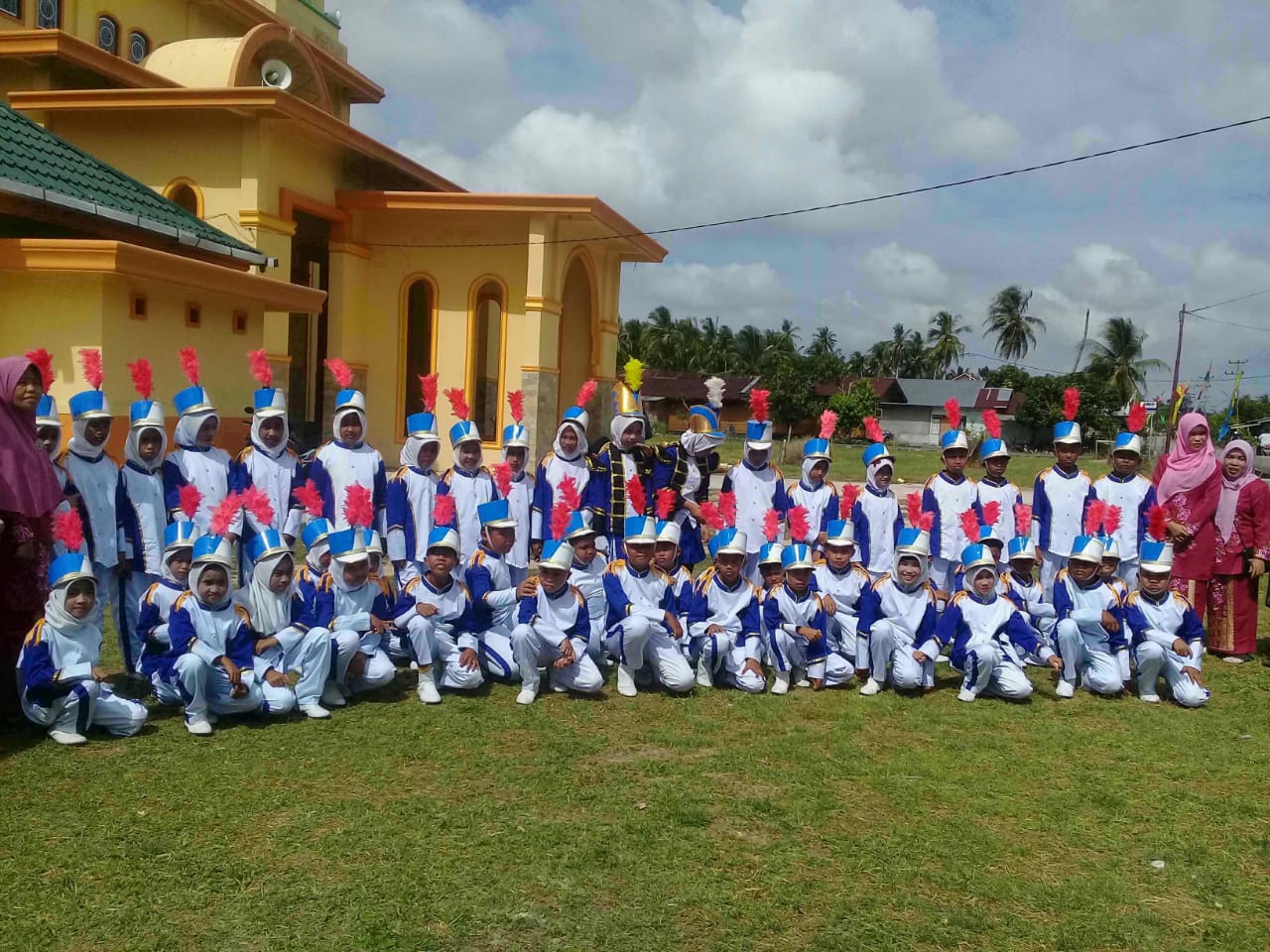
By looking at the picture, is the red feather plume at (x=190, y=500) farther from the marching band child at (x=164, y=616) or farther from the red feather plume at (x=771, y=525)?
the red feather plume at (x=771, y=525)

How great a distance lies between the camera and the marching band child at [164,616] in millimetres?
5430

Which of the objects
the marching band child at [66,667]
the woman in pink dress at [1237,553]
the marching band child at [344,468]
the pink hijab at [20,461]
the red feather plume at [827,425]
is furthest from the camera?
the red feather plume at [827,425]

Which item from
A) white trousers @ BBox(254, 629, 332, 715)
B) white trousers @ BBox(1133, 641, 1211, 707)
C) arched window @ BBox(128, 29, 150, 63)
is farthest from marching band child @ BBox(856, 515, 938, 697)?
arched window @ BBox(128, 29, 150, 63)

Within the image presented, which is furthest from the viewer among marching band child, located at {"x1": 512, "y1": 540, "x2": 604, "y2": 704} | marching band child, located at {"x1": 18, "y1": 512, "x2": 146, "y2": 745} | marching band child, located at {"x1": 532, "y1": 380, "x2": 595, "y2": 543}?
marching band child, located at {"x1": 532, "y1": 380, "x2": 595, "y2": 543}

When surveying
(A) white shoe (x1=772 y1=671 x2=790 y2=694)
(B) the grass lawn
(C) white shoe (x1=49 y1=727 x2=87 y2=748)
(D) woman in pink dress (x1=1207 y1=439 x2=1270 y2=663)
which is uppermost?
(D) woman in pink dress (x1=1207 y1=439 x2=1270 y2=663)

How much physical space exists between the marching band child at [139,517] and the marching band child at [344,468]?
39.8 inches

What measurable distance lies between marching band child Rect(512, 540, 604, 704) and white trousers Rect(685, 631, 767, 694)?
66 centimetres

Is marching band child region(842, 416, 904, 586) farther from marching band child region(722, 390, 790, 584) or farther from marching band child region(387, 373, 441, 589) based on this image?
marching band child region(387, 373, 441, 589)

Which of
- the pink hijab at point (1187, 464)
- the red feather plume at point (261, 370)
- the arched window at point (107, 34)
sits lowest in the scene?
the pink hijab at point (1187, 464)

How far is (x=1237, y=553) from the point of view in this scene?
25.2 feet

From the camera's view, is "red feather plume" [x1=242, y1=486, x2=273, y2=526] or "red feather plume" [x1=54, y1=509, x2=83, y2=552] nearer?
"red feather plume" [x1=54, y1=509, x2=83, y2=552]

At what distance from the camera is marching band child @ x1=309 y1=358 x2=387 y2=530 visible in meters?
6.96

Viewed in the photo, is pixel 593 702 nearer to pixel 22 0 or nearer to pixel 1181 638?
pixel 1181 638

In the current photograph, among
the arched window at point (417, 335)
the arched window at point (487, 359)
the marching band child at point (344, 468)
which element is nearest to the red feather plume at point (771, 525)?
the marching band child at point (344, 468)
